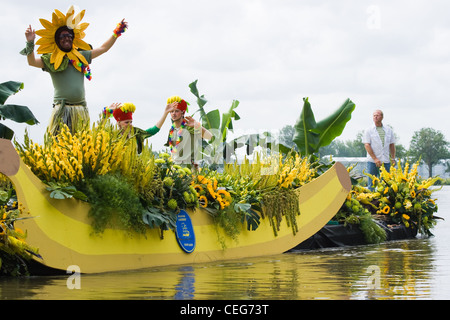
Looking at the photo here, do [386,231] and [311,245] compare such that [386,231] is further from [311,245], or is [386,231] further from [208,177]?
[208,177]

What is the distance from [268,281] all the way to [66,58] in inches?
150

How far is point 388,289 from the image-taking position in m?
4.69

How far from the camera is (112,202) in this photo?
19.6 feet

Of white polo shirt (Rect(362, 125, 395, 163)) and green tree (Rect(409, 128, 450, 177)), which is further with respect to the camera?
green tree (Rect(409, 128, 450, 177))

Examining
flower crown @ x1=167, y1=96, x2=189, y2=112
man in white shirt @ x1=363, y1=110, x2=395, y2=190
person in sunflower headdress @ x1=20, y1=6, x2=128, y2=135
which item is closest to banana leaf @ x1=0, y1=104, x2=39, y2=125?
person in sunflower headdress @ x1=20, y1=6, x2=128, y2=135

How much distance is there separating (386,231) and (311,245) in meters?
1.85

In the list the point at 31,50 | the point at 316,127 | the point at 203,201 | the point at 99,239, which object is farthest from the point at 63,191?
the point at 316,127

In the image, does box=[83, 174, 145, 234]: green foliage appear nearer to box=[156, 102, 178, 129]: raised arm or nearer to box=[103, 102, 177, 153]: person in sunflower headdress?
box=[103, 102, 177, 153]: person in sunflower headdress

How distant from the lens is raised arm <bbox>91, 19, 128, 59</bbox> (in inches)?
316

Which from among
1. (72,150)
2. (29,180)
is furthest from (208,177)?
(29,180)

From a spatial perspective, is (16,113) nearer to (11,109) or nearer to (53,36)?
(11,109)

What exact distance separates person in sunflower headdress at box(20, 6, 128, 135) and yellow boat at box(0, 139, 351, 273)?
5.70ft

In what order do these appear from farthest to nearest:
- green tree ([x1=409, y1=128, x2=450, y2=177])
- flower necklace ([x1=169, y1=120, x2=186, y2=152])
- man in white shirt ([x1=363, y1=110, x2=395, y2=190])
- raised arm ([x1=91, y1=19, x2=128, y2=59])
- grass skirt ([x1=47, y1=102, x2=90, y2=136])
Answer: green tree ([x1=409, y1=128, x2=450, y2=177])
man in white shirt ([x1=363, y1=110, x2=395, y2=190])
flower necklace ([x1=169, y1=120, x2=186, y2=152])
raised arm ([x1=91, y1=19, x2=128, y2=59])
grass skirt ([x1=47, y1=102, x2=90, y2=136])

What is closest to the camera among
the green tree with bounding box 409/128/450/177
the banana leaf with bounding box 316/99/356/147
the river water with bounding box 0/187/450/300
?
the river water with bounding box 0/187/450/300
